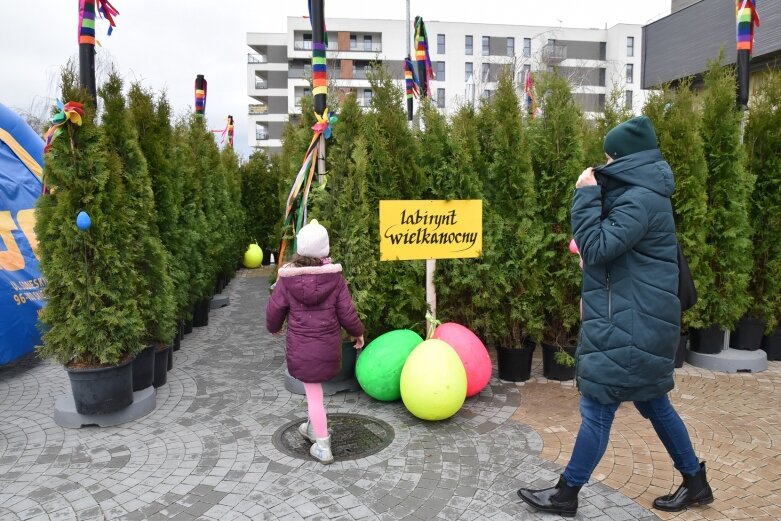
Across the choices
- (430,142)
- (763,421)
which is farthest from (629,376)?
(430,142)

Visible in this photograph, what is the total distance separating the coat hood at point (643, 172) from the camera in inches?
111

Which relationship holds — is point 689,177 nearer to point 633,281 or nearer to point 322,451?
point 633,281

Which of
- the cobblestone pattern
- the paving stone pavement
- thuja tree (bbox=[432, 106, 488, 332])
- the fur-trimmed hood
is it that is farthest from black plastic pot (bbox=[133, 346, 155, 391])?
the cobblestone pattern

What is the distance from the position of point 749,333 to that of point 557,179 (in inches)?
128

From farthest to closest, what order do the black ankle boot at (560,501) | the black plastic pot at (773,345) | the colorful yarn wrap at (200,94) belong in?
the colorful yarn wrap at (200,94), the black plastic pot at (773,345), the black ankle boot at (560,501)

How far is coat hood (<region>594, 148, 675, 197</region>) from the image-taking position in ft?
9.29

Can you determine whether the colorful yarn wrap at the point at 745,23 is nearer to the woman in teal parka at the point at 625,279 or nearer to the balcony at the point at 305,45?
the woman in teal parka at the point at 625,279

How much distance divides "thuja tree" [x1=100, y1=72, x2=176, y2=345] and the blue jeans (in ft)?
12.8

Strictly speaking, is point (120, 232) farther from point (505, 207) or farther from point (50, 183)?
point (505, 207)

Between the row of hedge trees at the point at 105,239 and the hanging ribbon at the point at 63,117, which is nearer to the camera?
the hanging ribbon at the point at 63,117

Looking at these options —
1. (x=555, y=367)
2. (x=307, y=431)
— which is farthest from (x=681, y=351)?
(x=307, y=431)

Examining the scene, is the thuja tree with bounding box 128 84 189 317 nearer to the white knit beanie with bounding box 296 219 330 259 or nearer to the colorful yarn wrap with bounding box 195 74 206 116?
the white knit beanie with bounding box 296 219 330 259

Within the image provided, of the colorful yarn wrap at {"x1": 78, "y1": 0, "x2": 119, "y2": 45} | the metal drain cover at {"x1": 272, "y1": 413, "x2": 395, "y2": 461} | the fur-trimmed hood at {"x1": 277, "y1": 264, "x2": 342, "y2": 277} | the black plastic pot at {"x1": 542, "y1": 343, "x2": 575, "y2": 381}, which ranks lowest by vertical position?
the metal drain cover at {"x1": 272, "y1": 413, "x2": 395, "y2": 461}

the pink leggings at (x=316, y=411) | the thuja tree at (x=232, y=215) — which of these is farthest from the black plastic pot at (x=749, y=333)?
the thuja tree at (x=232, y=215)
